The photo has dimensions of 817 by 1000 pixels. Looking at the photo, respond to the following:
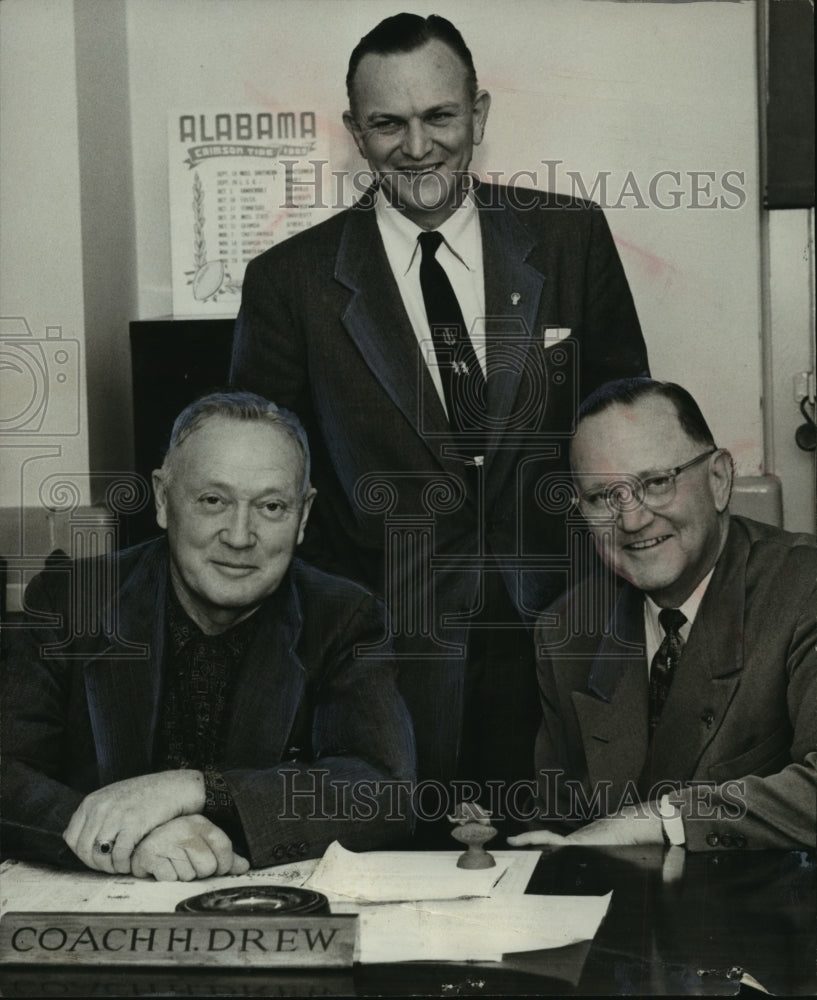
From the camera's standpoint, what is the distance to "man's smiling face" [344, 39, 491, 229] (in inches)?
131

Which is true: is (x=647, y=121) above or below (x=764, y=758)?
above

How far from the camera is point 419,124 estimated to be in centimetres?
333

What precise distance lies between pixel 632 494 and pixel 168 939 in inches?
57.2

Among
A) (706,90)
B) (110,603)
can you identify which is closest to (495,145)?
(706,90)

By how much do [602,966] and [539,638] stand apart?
1.07 meters

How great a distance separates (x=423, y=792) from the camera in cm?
338

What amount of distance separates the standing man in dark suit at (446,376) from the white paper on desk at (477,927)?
0.70 metres

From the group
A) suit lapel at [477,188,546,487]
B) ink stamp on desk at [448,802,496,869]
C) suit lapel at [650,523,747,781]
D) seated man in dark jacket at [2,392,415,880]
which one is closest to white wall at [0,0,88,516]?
seated man in dark jacket at [2,392,415,880]

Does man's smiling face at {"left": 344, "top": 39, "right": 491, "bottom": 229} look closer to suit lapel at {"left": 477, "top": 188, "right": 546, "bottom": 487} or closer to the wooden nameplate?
suit lapel at {"left": 477, "top": 188, "right": 546, "bottom": 487}

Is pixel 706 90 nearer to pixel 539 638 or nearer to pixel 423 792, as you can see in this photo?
pixel 539 638

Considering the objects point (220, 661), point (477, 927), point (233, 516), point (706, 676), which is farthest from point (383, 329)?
point (477, 927)

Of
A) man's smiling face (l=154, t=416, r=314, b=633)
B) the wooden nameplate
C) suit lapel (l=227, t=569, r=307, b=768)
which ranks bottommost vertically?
the wooden nameplate

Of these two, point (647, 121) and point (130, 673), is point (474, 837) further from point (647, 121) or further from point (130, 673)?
point (647, 121)

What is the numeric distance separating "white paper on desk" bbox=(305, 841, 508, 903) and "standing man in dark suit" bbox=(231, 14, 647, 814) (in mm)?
392
